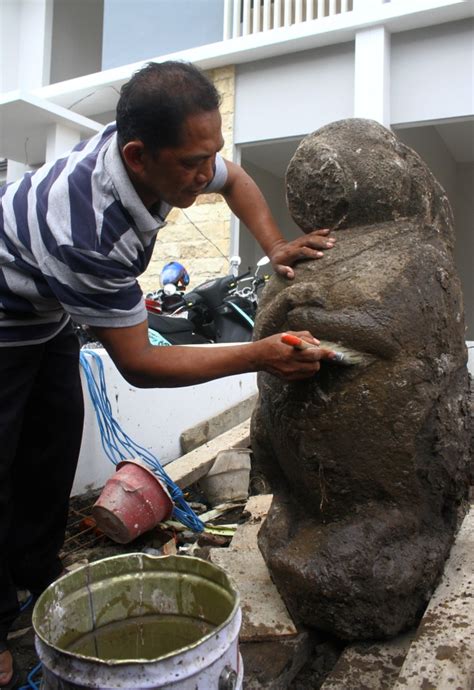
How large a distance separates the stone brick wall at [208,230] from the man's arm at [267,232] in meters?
4.22

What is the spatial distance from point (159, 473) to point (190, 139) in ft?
6.74

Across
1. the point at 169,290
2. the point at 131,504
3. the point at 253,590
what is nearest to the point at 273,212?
the point at 169,290

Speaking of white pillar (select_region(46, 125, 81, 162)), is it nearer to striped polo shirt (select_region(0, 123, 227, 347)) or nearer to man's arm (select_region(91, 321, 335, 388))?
striped polo shirt (select_region(0, 123, 227, 347))

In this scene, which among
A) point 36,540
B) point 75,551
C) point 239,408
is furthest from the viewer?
point 239,408

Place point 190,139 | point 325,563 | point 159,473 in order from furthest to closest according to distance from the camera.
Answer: point 159,473 < point 325,563 < point 190,139

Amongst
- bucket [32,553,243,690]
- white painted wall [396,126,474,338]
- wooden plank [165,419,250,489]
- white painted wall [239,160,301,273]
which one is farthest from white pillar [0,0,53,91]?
bucket [32,553,243,690]

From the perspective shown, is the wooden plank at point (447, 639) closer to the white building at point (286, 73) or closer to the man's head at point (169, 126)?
the man's head at point (169, 126)

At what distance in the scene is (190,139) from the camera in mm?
1562

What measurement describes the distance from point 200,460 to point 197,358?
6.46 feet

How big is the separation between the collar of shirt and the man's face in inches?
2.0

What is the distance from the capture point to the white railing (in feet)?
20.9

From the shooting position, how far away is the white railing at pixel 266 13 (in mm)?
6369

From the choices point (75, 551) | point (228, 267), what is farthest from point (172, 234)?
point (75, 551)

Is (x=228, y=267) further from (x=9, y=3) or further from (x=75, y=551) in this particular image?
(x=9, y=3)
